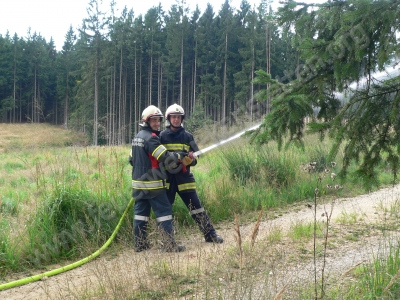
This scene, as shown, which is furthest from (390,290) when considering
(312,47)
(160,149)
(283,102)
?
(160,149)

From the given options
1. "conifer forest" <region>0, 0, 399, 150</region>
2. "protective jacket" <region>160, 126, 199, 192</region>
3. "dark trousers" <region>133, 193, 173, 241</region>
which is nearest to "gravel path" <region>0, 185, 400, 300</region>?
"dark trousers" <region>133, 193, 173, 241</region>

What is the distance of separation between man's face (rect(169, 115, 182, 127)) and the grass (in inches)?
59.0

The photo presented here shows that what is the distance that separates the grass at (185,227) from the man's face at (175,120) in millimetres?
1499

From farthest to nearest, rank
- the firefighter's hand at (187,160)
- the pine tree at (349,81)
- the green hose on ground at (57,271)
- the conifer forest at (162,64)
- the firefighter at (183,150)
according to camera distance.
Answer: the conifer forest at (162,64) → the firefighter at (183,150) → the firefighter's hand at (187,160) → the green hose on ground at (57,271) → the pine tree at (349,81)

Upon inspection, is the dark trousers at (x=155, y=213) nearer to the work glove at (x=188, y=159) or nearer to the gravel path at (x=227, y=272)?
the gravel path at (x=227, y=272)

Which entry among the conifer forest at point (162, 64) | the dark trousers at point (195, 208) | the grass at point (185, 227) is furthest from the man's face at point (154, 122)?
the conifer forest at point (162, 64)

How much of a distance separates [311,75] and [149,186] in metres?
2.62

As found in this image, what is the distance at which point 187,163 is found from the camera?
216 inches

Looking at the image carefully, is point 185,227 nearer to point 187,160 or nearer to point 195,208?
point 195,208

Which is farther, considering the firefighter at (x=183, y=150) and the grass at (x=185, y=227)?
the firefighter at (x=183, y=150)

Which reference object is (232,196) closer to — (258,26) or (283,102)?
(283,102)

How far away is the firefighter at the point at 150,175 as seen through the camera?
16.9 ft

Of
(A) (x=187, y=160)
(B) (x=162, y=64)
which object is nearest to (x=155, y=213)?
(A) (x=187, y=160)

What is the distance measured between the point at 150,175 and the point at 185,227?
1.44 m
